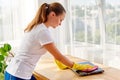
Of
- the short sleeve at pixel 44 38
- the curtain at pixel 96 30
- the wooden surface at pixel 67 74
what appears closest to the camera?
the short sleeve at pixel 44 38

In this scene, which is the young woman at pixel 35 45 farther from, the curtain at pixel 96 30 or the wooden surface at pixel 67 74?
the curtain at pixel 96 30

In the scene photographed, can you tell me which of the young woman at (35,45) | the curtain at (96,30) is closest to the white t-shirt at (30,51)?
the young woman at (35,45)

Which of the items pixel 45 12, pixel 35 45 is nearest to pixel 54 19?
pixel 45 12

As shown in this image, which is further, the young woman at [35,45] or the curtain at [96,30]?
the curtain at [96,30]

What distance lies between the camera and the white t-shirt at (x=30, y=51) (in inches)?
66.3

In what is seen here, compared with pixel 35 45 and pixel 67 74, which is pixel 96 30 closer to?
pixel 67 74

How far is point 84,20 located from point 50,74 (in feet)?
3.42

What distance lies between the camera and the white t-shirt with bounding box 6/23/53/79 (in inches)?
66.3

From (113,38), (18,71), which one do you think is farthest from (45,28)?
(113,38)

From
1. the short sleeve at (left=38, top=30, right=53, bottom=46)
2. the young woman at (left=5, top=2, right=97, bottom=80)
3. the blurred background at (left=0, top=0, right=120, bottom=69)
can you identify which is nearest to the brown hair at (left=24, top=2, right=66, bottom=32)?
the young woman at (left=5, top=2, right=97, bottom=80)

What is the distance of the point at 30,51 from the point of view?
1.73m

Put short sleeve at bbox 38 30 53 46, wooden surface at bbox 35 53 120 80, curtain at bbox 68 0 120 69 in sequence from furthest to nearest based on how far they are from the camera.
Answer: curtain at bbox 68 0 120 69 → wooden surface at bbox 35 53 120 80 → short sleeve at bbox 38 30 53 46

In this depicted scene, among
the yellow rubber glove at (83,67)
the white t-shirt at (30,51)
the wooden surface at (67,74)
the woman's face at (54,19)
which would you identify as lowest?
the wooden surface at (67,74)

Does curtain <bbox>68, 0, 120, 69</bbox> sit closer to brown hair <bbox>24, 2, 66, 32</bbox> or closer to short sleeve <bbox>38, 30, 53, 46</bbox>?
A: brown hair <bbox>24, 2, 66, 32</bbox>
